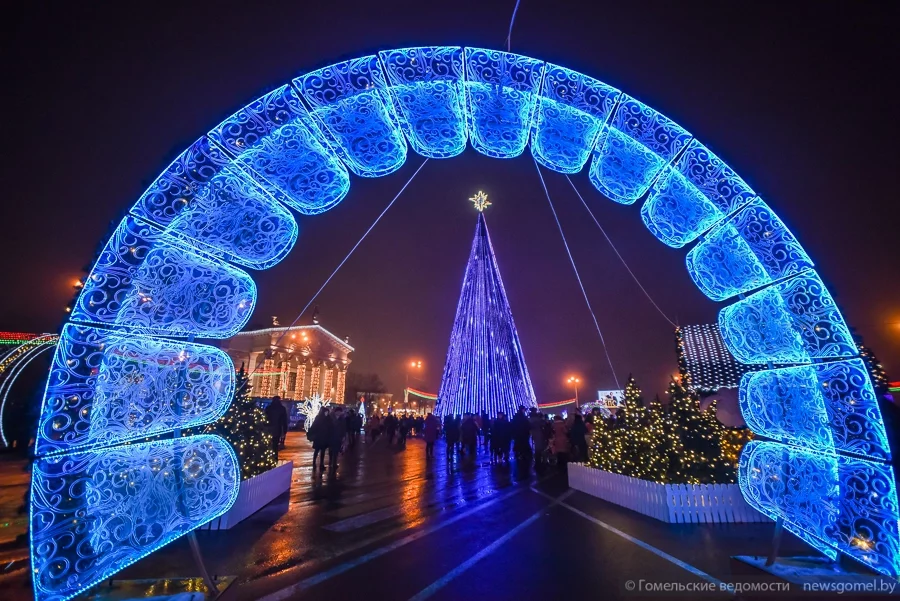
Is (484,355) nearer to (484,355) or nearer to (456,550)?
(484,355)

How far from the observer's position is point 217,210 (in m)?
4.02

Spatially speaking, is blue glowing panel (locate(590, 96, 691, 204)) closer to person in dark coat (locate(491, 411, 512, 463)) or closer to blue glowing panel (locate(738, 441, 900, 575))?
blue glowing panel (locate(738, 441, 900, 575))

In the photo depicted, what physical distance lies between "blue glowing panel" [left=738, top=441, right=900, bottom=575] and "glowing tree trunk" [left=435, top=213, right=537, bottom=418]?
17011mm

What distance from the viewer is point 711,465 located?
7043mm

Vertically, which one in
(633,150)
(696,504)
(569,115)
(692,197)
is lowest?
(696,504)

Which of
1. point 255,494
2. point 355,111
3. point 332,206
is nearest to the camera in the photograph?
point 355,111

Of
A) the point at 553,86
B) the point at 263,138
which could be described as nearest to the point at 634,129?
the point at 553,86

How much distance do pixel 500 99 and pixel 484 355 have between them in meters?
18.1

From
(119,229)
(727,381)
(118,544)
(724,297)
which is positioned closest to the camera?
(118,544)

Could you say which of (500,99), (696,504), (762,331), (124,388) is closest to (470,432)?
(696,504)

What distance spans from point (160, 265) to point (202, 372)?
40.8 inches

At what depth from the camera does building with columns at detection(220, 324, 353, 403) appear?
5284 centimetres

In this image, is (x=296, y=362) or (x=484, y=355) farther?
(x=296, y=362)

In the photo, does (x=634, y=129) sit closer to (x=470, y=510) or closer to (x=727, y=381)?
(x=470, y=510)
